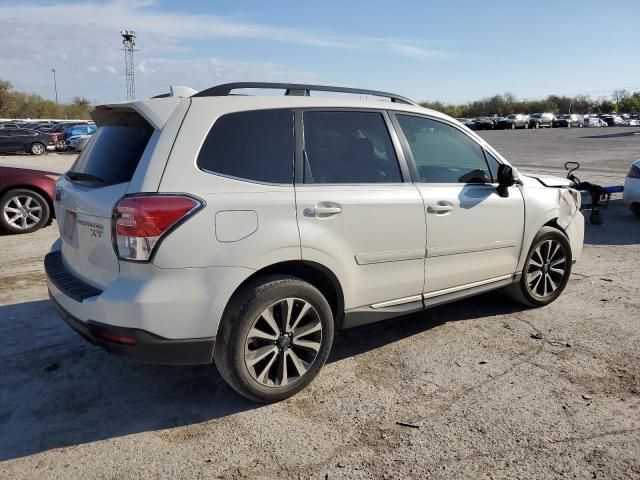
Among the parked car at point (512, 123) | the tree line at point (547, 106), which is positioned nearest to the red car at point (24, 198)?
the parked car at point (512, 123)

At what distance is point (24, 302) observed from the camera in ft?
17.5

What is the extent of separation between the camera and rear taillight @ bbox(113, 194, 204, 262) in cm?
293

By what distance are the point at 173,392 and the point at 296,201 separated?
4.93ft

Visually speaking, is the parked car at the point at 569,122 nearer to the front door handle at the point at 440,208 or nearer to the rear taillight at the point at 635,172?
the rear taillight at the point at 635,172

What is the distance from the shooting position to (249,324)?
127 inches

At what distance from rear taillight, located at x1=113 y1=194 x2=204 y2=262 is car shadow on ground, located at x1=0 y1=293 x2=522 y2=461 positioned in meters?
1.05

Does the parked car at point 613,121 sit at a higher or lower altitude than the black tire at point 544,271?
higher

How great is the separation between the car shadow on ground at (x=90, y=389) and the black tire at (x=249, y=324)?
179mm

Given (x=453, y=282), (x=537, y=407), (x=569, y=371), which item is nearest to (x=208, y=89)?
(x=453, y=282)

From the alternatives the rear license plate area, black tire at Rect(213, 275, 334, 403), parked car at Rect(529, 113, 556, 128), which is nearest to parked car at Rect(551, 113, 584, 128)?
parked car at Rect(529, 113, 556, 128)

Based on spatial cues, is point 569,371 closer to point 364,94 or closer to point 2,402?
point 364,94

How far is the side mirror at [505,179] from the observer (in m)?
4.44

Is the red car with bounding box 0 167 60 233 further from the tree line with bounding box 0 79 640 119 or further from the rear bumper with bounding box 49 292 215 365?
the tree line with bounding box 0 79 640 119

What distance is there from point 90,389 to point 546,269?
3.90 m
